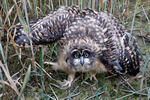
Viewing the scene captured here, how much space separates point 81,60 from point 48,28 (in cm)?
48

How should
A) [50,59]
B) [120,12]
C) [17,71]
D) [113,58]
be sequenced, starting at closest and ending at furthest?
[113,58] < [17,71] < [50,59] < [120,12]

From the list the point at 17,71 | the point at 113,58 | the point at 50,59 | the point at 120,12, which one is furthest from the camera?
the point at 120,12

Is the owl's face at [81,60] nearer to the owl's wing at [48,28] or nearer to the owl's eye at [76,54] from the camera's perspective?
the owl's eye at [76,54]

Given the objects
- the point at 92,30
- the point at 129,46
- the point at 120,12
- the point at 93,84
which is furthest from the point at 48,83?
the point at 120,12

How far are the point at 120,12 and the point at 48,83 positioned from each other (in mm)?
1756

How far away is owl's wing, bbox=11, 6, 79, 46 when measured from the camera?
83.1 inches

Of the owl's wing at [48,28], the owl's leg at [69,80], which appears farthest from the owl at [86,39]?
the owl's leg at [69,80]

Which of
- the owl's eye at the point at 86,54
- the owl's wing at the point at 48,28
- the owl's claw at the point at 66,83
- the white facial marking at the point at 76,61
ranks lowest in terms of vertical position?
the owl's claw at the point at 66,83

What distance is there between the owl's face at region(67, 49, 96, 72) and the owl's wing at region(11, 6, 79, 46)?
26 centimetres

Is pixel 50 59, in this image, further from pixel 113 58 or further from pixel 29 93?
pixel 113 58

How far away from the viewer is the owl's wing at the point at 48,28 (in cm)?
211

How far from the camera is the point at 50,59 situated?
2.73 meters

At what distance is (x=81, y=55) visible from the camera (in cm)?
215

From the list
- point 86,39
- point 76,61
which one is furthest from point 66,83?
point 86,39
